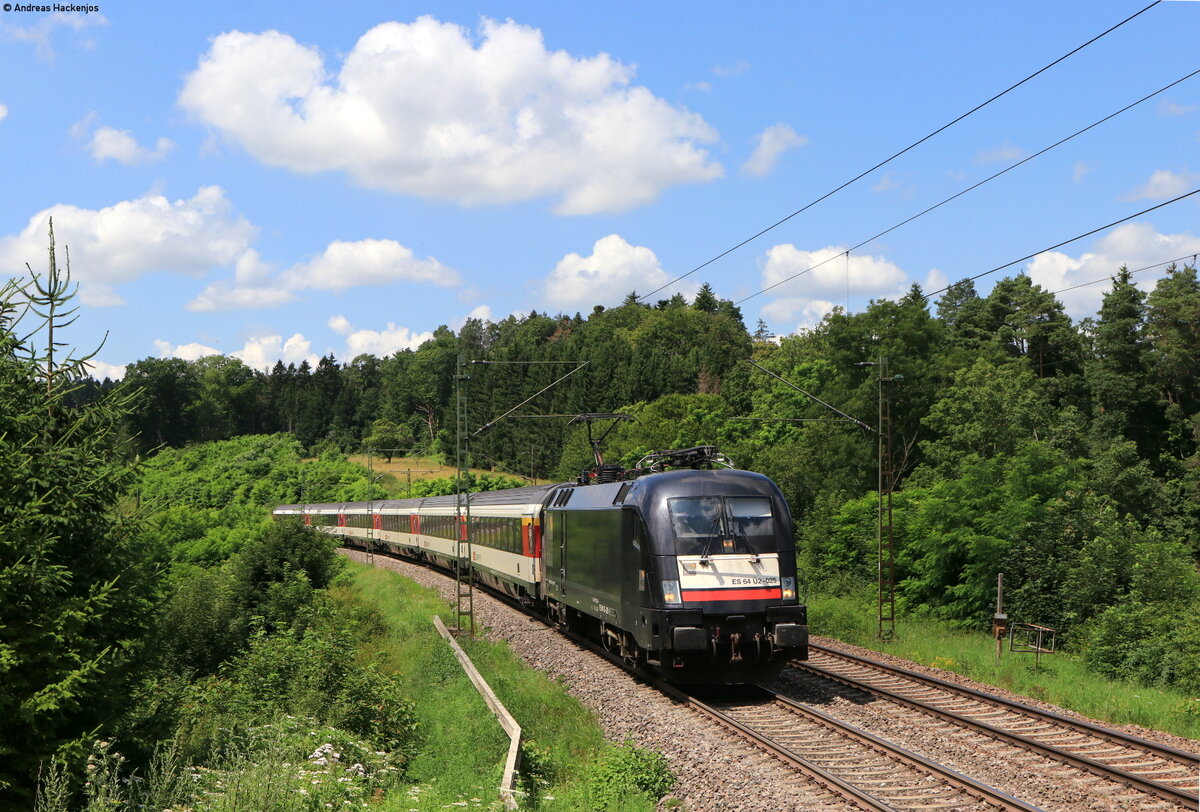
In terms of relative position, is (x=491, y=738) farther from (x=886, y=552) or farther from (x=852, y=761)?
(x=886, y=552)

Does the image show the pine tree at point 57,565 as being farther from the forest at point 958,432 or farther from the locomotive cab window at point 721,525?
the locomotive cab window at point 721,525

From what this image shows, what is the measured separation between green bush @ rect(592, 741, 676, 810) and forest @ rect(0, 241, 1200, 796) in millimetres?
2743

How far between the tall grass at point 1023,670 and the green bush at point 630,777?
6.80 meters

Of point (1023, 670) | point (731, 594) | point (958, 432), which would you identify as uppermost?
point (958, 432)

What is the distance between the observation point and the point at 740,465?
54969mm

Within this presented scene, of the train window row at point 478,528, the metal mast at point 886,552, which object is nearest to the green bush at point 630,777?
the metal mast at point 886,552

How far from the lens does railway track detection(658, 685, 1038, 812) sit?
→ 1031 centimetres

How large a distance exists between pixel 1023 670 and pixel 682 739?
28.9 feet

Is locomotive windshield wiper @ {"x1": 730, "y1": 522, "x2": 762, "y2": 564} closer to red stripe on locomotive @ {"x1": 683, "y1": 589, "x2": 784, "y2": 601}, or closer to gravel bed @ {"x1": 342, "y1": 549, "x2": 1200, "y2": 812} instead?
red stripe on locomotive @ {"x1": 683, "y1": 589, "x2": 784, "y2": 601}

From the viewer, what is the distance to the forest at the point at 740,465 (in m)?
11.1

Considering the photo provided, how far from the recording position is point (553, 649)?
22.2 meters

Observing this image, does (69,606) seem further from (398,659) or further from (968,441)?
(968,441)

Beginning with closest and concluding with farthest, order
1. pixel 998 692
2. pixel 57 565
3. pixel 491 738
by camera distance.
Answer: pixel 57 565, pixel 491 738, pixel 998 692

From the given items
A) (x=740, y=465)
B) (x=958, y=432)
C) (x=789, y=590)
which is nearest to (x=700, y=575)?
(x=789, y=590)
